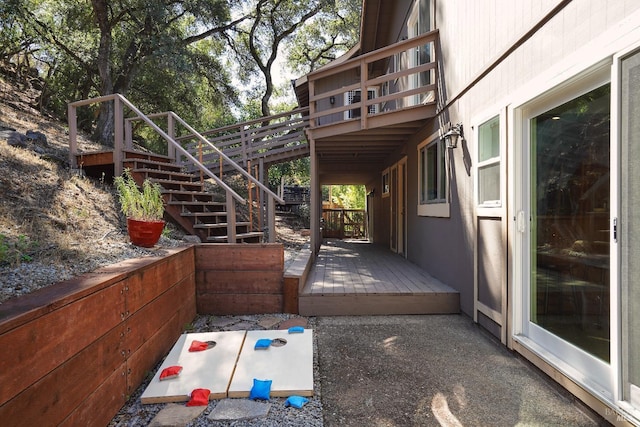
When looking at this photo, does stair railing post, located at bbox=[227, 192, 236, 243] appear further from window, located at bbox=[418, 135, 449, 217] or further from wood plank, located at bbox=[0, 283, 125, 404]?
window, located at bbox=[418, 135, 449, 217]

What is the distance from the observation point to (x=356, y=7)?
55.0ft

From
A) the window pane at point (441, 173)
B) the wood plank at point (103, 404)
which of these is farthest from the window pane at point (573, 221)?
the wood plank at point (103, 404)

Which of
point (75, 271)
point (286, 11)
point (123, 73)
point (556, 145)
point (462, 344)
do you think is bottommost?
point (462, 344)

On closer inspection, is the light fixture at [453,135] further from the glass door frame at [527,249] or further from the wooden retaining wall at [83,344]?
the wooden retaining wall at [83,344]

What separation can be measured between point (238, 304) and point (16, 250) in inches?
79.2

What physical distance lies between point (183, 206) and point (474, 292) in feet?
12.3

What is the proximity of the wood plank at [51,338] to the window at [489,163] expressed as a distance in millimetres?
3014

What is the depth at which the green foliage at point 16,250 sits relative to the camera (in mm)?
2229

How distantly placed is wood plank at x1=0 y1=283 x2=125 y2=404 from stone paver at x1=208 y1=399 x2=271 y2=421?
756 mm

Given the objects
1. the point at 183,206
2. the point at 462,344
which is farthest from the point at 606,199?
the point at 183,206

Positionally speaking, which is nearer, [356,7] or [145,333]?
[145,333]

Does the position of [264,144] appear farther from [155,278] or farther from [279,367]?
[279,367]

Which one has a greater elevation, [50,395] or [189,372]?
[50,395]

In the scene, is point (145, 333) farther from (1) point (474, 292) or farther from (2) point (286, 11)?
(2) point (286, 11)
